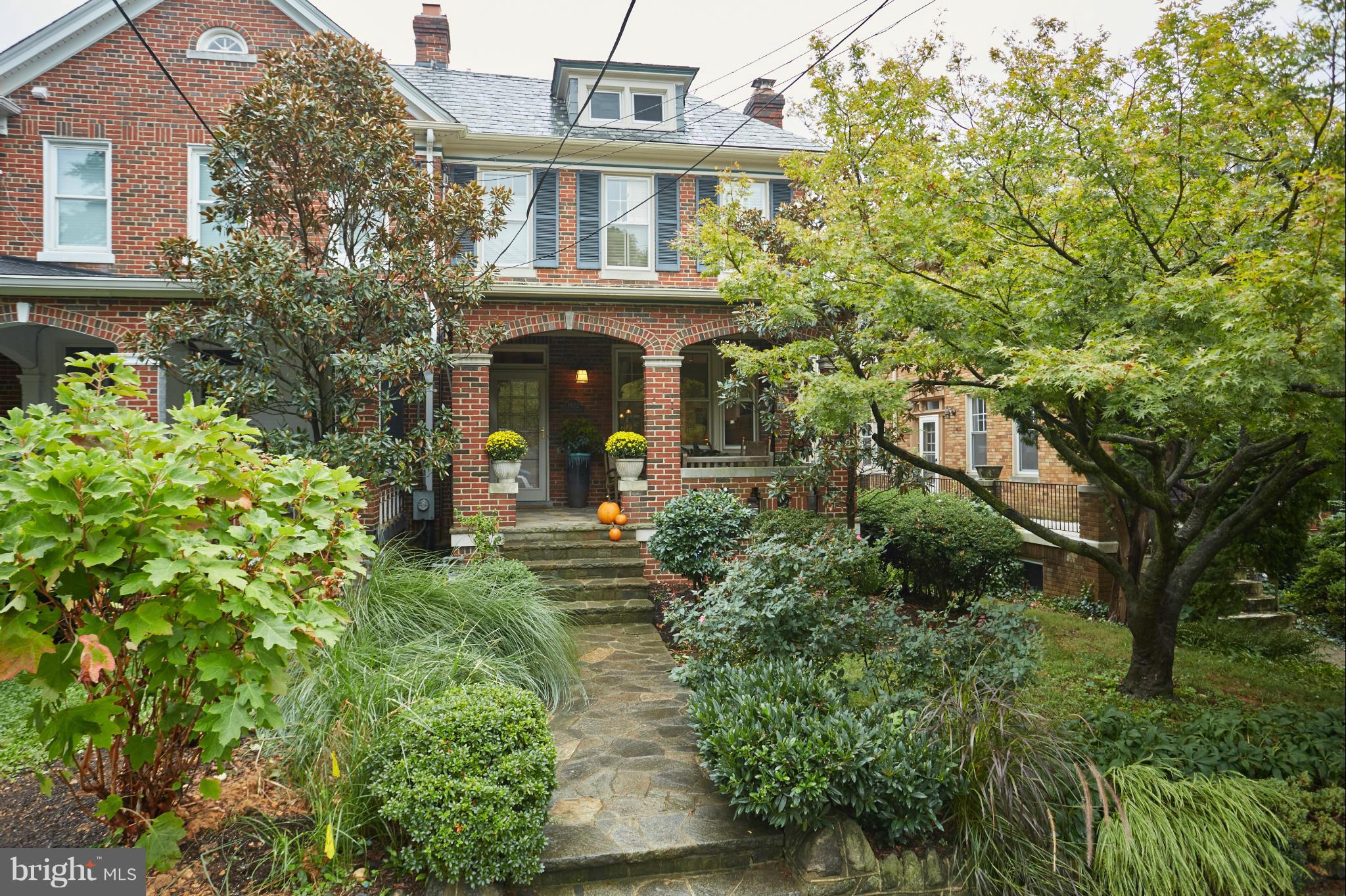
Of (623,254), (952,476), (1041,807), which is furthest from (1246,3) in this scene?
(623,254)

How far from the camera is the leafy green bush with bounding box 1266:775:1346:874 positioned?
133 inches

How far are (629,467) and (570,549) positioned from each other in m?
1.41

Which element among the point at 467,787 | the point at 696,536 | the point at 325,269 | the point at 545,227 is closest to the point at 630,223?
the point at 545,227

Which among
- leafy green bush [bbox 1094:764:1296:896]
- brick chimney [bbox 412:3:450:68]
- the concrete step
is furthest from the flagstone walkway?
brick chimney [bbox 412:3:450:68]

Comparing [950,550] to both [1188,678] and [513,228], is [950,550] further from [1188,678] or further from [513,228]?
[513,228]

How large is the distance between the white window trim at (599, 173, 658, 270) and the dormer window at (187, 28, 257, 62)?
5341 millimetres

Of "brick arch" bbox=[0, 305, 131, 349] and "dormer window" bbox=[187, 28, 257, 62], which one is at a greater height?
"dormer window" bbox=[187, 28, 257, 62]

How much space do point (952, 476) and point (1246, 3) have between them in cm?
324

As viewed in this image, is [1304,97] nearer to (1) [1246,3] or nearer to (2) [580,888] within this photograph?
(1) [1246,3]

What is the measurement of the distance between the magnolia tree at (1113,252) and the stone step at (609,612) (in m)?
3.46

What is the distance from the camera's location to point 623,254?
12.7 meters

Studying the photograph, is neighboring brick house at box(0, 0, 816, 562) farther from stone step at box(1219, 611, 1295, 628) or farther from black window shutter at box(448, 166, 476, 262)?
stone step at box(1219, 611, 1295, 628)

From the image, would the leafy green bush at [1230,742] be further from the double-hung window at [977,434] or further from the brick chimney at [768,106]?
the brick chimney at [768,106]

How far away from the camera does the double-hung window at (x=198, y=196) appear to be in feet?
34.3
